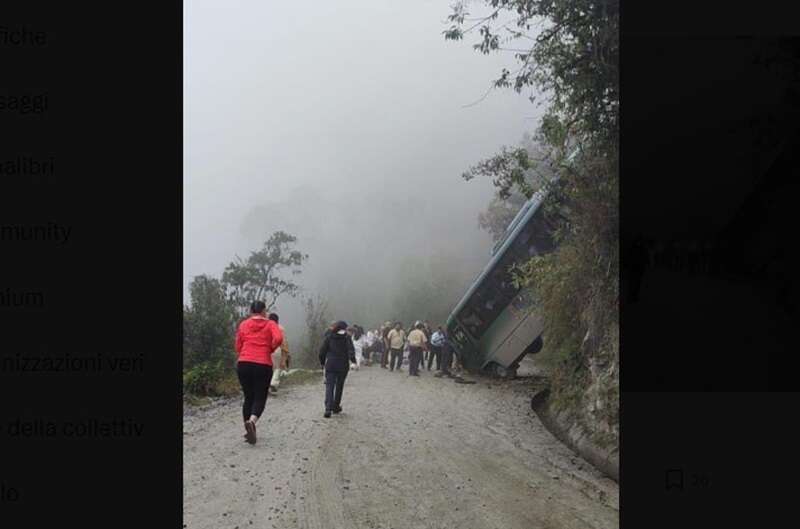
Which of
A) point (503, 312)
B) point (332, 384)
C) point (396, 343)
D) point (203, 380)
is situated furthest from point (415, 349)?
point (332, 384)

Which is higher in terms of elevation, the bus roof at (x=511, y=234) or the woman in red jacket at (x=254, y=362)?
the bus roof at (x=511, y=234)

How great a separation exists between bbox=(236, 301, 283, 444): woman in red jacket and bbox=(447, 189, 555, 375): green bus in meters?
7.11

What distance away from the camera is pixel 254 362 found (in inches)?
263

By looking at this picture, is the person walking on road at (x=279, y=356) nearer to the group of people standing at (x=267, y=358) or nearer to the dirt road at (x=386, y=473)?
the group of people standing at (x=267, y=358)

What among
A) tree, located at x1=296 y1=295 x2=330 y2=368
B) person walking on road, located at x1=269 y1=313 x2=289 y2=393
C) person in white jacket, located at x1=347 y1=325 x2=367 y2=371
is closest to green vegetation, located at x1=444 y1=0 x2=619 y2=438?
person walking on road, located at x1=269 y1=313 x2=289 y2=393

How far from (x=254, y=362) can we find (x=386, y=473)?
1924mm

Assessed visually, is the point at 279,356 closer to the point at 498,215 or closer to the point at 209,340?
the point at 209,340

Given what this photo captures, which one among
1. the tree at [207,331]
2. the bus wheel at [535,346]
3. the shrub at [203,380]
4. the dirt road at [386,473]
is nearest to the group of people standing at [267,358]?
the dirt road at [386,473]

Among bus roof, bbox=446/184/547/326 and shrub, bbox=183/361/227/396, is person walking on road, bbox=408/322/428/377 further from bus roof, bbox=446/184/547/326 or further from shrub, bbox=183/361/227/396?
shrub, bbox=183/361/227/396

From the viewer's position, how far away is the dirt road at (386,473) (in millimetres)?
4715

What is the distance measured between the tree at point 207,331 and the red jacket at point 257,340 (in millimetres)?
6339
